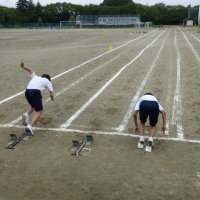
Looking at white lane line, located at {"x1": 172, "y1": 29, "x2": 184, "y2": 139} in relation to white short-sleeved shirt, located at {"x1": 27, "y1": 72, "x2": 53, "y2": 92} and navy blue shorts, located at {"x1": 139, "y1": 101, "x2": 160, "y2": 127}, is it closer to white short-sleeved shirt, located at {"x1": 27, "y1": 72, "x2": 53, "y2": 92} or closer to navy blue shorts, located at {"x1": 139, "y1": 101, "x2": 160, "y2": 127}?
navy blue shorts, located at {"x1": 139, "y1": 101, "x2": 160, "y2": 127}

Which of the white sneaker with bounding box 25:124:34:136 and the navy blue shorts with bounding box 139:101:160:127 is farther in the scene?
the white sneaker with bounding box 25:124:34:136

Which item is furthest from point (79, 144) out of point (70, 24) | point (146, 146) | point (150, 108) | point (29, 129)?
point (70, 24)

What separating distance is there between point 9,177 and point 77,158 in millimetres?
1505

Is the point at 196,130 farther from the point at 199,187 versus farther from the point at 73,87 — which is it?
the point at 73,87

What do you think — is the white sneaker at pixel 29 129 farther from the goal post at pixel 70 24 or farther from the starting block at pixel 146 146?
the goal post at pixel 70 24

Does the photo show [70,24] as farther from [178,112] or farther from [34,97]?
[34,97]

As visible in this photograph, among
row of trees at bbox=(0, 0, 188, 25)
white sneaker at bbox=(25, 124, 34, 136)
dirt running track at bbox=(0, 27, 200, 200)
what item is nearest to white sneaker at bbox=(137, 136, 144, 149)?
dirt running track at bbox=(0, 27, 200, 200)

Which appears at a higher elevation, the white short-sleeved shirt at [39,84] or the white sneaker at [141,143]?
the white short-sleeved shirt at [39,84]

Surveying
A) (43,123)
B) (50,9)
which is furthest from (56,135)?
(50,9)

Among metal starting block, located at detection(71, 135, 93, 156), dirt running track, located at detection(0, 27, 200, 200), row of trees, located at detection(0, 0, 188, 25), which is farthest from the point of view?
row of trees, located at detection(0, 0, 188, 25)

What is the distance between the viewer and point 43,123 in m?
9.70

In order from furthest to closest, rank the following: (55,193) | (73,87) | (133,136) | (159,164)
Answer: (73,87)
(133,136)
(159,164)
(55,193)

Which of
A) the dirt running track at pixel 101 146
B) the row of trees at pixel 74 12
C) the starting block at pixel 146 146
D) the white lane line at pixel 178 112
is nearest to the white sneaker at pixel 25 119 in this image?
the dirt running track at pixel 101 146

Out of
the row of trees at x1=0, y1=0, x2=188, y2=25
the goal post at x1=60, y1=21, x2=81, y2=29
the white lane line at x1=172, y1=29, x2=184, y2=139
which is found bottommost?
the white lane line at x1=172, y1=29, x2=184, y2=139
